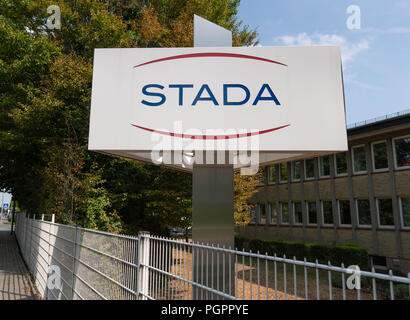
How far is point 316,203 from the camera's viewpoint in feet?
75.1

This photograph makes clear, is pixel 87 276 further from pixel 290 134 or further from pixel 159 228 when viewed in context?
pixel 159 228

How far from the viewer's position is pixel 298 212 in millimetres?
24969

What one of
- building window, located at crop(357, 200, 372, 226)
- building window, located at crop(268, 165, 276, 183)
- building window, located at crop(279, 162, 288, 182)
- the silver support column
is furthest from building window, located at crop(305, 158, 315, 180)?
the silver support column

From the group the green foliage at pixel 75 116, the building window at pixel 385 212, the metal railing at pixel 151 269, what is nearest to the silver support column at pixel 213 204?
the metal railing at pixel 151 269

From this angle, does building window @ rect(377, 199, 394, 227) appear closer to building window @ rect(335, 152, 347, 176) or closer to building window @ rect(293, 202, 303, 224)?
building window @ rect(335, 152, 347, 176)

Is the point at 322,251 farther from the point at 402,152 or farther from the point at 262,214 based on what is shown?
the point at 262,214

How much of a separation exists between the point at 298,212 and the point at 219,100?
20.9 meters

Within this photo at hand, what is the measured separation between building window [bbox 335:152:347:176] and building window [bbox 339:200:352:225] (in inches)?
74.7

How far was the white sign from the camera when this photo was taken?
5742 mm

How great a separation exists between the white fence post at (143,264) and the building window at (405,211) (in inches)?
687

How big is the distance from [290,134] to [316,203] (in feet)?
61.1

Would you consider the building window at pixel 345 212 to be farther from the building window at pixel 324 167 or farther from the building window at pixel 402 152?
the building window at pixel 402 152

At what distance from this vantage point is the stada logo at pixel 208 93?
590 cm
